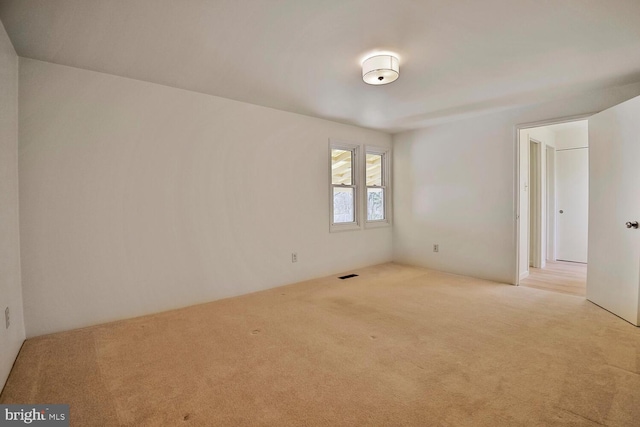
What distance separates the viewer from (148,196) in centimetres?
310

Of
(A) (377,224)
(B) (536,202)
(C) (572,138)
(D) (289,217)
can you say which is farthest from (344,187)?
(C) (572,138)

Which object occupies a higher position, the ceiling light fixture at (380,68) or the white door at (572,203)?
the ceiling light fixture at (380,68)

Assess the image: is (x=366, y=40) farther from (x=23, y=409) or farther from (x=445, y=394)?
(x=23, y=409)

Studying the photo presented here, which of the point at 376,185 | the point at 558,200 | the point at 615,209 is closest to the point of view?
the point at 615,209

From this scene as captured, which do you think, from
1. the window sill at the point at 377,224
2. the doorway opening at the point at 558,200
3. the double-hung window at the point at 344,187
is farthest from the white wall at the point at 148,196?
the doorway opening at the point at 558,200

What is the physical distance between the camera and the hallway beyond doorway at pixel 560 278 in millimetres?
3955

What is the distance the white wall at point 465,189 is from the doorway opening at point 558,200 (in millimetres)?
876

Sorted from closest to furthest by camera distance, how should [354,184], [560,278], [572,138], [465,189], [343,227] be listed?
[560,278] < [465,189] < [343,227] < [354,184] < [572,138]

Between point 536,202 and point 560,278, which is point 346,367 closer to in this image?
point 560,278

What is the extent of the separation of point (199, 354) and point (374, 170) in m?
4.25

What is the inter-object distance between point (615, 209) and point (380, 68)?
277 cm

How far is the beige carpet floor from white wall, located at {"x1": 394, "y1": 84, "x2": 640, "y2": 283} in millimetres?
1250

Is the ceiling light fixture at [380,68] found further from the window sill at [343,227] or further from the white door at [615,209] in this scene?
the window sill at [343,227]

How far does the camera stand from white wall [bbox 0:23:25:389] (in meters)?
2.02
